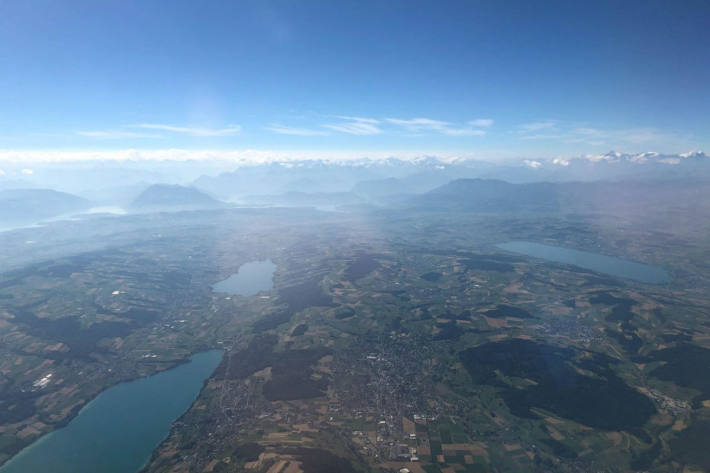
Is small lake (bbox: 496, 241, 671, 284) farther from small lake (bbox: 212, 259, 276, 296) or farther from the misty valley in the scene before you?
small lake (bbox: 212, 259, 276, 296)

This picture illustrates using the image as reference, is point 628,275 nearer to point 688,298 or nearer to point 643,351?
point 688,298

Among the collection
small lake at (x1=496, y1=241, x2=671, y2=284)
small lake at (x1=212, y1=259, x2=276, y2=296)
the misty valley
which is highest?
small lake at (x1=496, y1=241, x2=671, y2=284)

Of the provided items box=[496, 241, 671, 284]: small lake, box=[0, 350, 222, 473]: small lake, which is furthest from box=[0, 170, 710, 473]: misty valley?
box=[496, 241, 671, 284]: small lake

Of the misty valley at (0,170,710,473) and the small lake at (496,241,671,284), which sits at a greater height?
the small lake at (496,241,671,284)

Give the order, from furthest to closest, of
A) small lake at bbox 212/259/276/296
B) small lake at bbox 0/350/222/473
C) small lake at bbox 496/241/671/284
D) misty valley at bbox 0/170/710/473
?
small lake at bbox 496/241/671/284 → small lake at bbox 212/259/276/296 → small lake at bbox 0/350/222/473 → misty valley at bbox 0/170/710/473

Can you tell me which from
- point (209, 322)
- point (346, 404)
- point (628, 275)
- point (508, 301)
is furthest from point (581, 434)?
point (628, 275)

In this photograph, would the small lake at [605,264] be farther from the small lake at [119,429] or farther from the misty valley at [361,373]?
the small lake at [119,429]
